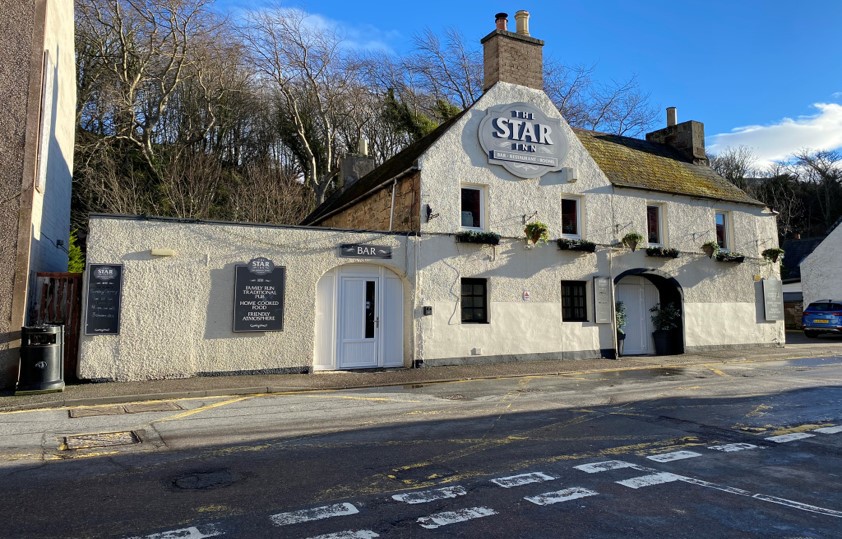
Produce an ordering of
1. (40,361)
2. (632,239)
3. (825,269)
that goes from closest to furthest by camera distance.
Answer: (40,361), (632,239), (825,269)

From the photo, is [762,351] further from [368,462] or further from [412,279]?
[368,462]

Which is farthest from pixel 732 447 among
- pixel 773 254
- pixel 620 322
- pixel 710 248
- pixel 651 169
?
pixel 773 254

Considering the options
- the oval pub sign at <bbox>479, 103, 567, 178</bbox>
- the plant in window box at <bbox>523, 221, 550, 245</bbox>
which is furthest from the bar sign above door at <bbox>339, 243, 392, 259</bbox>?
the oval pub sign at <bbox>479, 103, 567, 178</bbox>

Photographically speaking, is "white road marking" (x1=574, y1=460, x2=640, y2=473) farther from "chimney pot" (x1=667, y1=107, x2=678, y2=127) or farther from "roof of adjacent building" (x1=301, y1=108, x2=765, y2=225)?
"chimney pot" (x1=667, y1=107, x2=678, y2=127)

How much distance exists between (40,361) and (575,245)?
13.2 metres

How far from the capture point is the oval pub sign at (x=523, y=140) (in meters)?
15.9

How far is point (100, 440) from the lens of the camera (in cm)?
Answer: 680

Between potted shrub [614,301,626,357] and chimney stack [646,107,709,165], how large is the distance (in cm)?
816

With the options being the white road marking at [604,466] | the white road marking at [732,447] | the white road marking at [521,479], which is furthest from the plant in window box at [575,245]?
the white road marking at [521,479]

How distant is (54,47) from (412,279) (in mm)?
10173

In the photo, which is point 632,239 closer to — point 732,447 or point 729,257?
point 729,257

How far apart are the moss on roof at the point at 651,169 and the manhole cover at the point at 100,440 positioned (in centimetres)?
1515

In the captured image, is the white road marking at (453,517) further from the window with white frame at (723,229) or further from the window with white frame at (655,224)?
the window with white frame at (723,229)

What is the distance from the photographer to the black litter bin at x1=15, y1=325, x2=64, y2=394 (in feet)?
32.5
